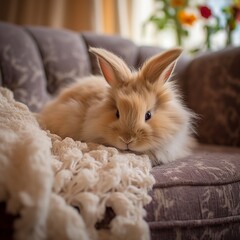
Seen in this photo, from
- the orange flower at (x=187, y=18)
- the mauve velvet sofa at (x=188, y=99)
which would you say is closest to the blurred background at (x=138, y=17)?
the orange flower at (x=187, y=18)

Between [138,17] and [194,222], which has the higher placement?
[138,17]

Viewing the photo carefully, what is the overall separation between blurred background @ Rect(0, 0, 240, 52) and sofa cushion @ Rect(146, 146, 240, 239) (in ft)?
4.83

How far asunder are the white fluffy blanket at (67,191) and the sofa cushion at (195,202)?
53mm

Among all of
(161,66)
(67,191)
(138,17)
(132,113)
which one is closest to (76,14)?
(138,17)

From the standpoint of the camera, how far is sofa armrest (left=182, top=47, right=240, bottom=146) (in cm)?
144

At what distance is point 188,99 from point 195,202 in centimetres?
99

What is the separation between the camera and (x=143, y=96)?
102 cm

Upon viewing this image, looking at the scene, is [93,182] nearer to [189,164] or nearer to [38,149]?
[38,149]

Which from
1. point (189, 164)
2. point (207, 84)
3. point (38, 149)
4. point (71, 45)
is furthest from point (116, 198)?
point (71, 45)

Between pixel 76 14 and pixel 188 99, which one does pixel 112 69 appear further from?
pixel 76 14

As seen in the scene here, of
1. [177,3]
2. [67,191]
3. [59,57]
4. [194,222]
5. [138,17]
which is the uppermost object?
[177,3]

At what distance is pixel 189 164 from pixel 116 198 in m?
0.34

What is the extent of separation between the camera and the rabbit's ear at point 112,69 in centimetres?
105

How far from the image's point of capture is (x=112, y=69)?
41.9 inches
